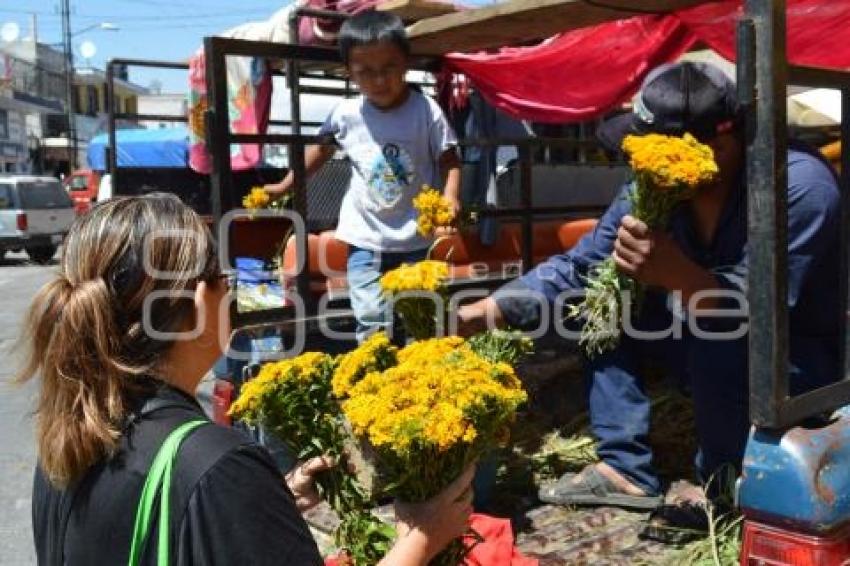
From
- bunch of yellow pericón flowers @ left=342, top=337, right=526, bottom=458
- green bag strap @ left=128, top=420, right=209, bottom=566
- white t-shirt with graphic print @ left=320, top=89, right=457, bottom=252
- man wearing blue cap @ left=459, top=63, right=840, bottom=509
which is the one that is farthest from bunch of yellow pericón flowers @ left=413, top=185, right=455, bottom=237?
green bag strap @ left=128, top=420, right=209, bottom=566

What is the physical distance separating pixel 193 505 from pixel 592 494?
215cm

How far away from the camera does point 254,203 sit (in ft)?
13.6

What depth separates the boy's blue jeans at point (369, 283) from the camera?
3455 mm

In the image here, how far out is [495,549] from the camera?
236 cm

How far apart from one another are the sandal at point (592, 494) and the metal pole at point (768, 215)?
145cm

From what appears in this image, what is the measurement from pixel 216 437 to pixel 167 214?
15.2 inches

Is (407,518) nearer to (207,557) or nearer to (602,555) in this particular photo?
(207,557)

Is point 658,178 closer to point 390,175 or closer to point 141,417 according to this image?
point 141,417

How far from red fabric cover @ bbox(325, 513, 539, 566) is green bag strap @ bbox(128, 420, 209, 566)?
1.01m

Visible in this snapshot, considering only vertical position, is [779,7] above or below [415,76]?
below

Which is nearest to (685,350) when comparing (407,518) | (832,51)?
(832,51)

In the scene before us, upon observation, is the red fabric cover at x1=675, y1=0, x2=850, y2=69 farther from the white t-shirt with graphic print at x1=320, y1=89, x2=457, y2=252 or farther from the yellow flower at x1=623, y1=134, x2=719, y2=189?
the yellow flower at x1=623, y1=134, x2=719, y2=189

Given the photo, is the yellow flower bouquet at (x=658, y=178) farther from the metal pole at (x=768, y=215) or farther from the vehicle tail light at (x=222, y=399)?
the vehicle tail light at (x=222, y=399)

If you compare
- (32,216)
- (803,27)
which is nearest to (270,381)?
(803,27)
